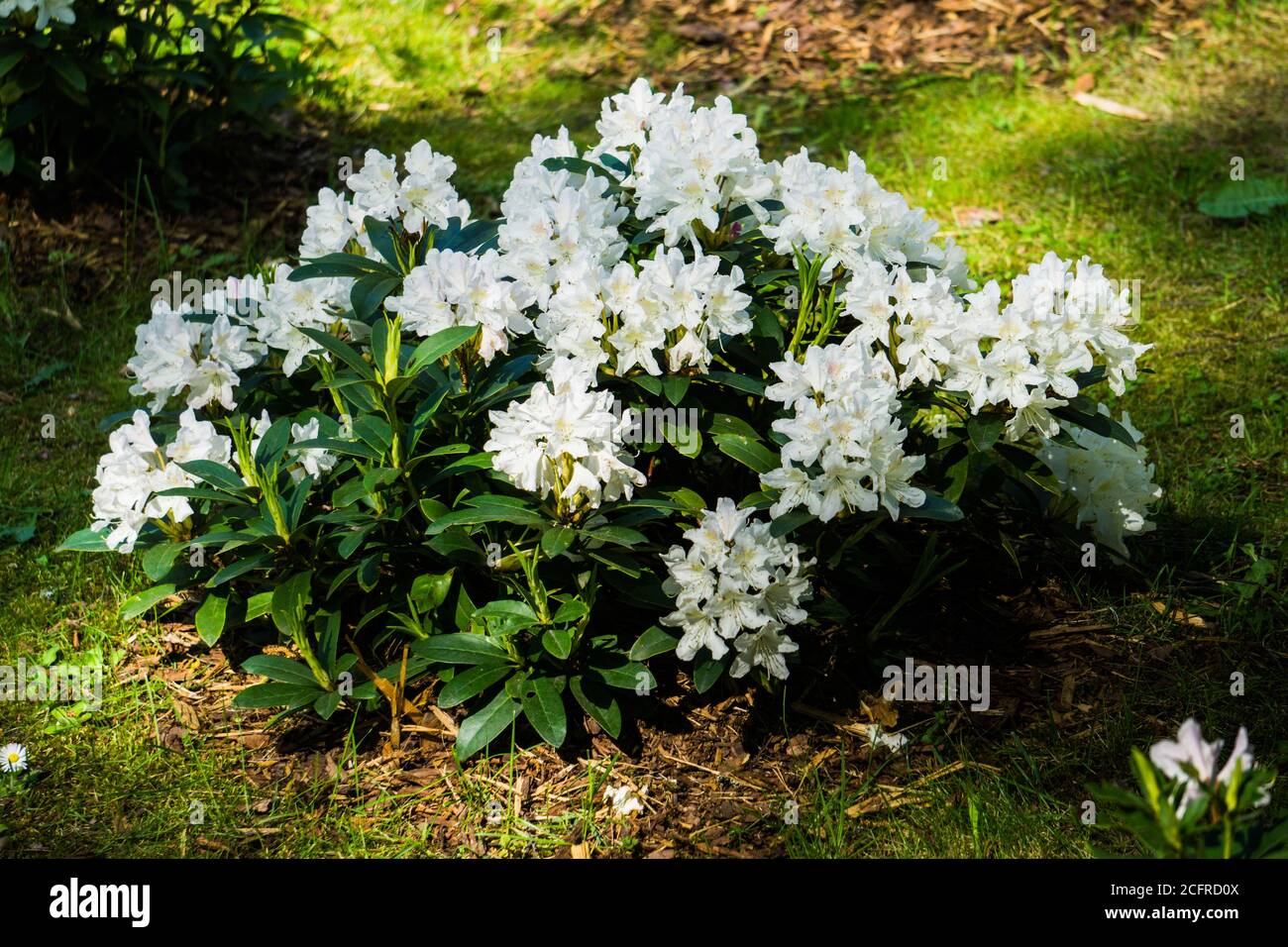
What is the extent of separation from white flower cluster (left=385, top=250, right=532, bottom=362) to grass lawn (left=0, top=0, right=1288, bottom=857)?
91 cm

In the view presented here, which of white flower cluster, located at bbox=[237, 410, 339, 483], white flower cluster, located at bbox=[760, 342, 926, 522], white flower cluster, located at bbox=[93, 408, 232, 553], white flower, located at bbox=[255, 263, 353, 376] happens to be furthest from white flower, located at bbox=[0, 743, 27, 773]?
white flower cluster, located at bbox=[760, 342, 926, 522]

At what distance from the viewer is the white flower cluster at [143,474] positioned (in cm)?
273

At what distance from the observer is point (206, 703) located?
296 centimetres

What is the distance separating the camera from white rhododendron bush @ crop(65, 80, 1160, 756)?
2477 millimetres

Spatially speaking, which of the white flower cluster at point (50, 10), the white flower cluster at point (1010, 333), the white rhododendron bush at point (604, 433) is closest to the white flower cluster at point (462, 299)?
the white rhododendron bush at point (604, 433)

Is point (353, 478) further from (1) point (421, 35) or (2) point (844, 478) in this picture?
(1) point (421, 35)

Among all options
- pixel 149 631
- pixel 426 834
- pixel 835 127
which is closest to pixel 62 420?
pixel 149 631

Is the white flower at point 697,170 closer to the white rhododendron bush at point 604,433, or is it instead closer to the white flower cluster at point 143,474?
the white rhododendron bush at point 604,433

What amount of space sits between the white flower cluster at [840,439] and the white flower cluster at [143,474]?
1.32 meters

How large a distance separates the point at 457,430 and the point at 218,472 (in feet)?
1.76

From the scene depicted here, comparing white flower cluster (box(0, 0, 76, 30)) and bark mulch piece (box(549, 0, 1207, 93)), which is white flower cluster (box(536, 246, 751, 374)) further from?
bark mulch piece (box(549, 0, 1207, 93))

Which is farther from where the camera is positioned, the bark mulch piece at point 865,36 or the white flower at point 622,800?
the bark mulch piece at point 865,36

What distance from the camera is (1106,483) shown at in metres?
2.94

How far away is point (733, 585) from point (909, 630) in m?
0.76
